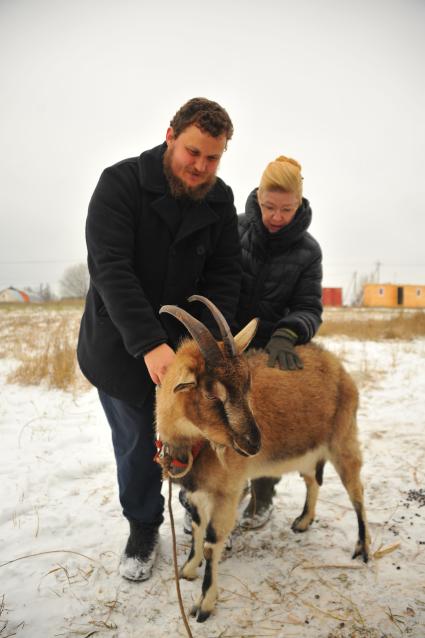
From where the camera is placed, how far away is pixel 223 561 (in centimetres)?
306

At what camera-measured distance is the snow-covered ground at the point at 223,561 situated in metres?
2.41

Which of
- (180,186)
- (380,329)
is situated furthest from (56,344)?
(380,329)

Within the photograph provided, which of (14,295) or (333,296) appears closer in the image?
(333,296)

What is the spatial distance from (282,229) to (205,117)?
1.21 metres

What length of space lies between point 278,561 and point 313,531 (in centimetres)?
51

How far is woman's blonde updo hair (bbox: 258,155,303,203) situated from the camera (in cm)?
296

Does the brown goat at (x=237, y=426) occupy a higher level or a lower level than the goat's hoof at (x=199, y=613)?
higher

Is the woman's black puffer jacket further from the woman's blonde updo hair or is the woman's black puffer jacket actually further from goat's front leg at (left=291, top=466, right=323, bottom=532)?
goat's front leg at (left=291, top=466, right=323, bottom=532)

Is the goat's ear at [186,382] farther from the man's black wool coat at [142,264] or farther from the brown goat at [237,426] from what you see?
the man's black wool coat at [142,264]

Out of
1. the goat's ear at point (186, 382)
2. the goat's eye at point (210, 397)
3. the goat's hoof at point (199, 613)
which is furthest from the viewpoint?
the goat's hoof at point (199, 613)

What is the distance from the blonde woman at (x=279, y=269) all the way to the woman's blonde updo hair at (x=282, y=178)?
0.01 meters

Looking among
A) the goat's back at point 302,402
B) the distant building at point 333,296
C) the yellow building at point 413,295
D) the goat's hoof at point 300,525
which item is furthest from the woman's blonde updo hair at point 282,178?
the distant building at point 333,296

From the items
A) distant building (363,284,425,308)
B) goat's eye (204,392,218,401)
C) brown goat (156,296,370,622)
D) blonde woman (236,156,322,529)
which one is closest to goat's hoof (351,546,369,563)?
brown goat (156,296,370,622)

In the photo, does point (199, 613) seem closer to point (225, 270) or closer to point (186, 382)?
point (186, 382)
